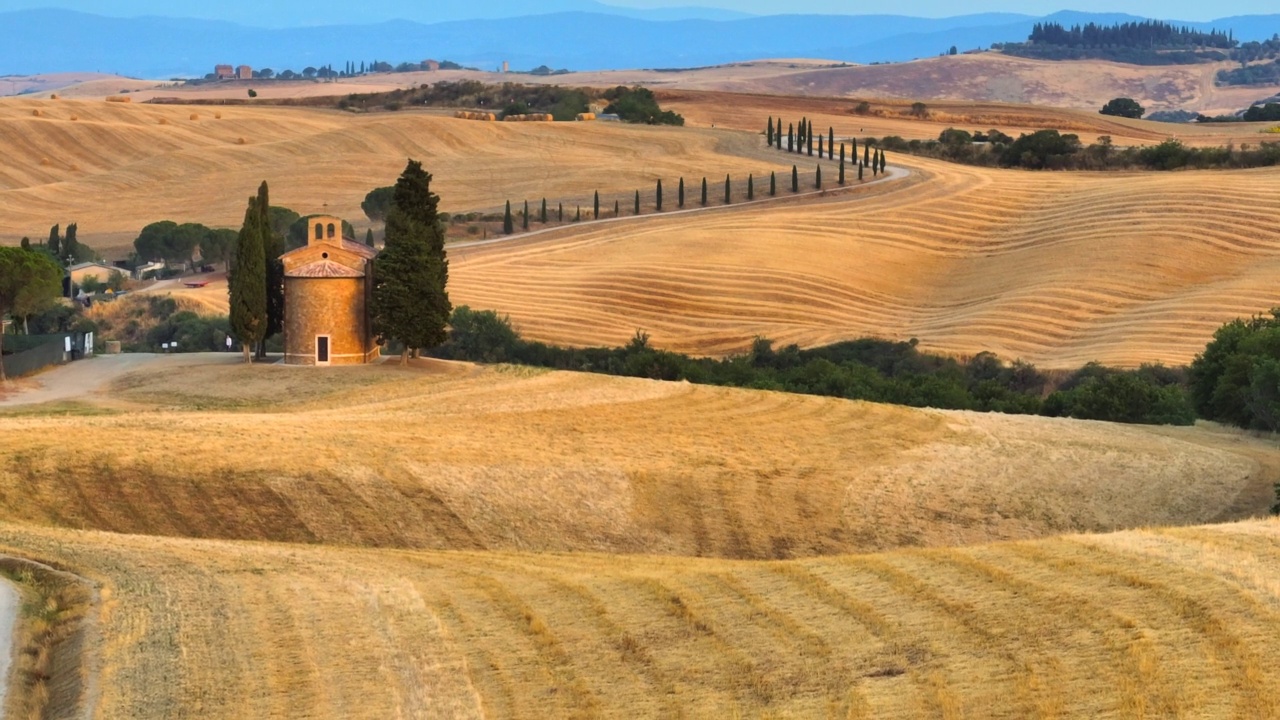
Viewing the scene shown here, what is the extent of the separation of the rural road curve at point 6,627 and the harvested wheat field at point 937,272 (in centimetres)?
5079

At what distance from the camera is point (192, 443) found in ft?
115

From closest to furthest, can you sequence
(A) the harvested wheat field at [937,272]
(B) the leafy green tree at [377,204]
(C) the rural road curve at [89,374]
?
1. (C) the rural road curve at [89,374]
2. (A) the harvested wheat field at [937,272]
3. (B) the leafy green tree at [377,204]

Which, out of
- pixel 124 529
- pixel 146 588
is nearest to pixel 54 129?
pixel 124 529

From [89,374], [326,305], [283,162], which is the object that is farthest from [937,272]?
[283,162]

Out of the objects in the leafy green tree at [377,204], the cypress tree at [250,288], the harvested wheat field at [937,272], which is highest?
the cypress tree at [250,288]

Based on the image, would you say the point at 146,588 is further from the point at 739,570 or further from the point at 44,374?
the point at 44,374

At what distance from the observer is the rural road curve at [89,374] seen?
1826 inches

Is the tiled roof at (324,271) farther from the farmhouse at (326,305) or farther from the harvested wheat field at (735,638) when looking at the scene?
the harvested wheat field at (735,638)

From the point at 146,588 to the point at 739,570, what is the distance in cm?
694

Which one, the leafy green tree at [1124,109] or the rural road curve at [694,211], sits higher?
the leafy green tree at [1124,109]

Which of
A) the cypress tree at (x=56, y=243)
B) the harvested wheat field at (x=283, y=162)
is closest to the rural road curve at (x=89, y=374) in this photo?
the cypress tree at (x=56, y=243)

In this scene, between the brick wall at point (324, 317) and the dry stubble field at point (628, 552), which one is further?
the brick wall at point (324, 317)

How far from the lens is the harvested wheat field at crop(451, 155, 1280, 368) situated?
244 feet

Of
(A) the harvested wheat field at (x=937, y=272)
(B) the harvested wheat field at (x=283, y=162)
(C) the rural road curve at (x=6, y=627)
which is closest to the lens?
(C) the rural road curve at (x=6, y=627)
